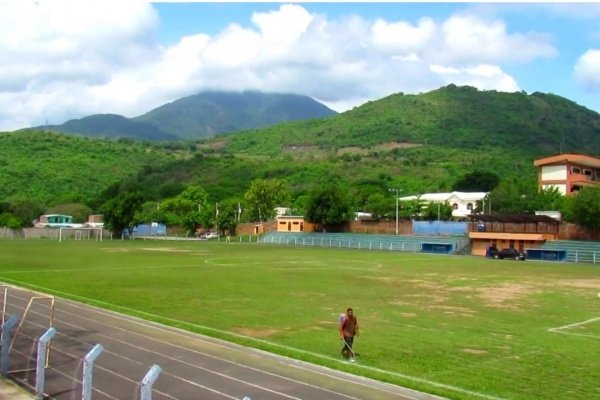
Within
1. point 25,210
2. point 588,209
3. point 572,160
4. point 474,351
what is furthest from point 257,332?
point 25,210

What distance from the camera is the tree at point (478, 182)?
128m

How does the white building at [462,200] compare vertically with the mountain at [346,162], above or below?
below

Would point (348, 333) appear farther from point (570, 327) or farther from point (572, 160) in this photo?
point (572, 160)

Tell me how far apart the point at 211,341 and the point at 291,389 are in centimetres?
548

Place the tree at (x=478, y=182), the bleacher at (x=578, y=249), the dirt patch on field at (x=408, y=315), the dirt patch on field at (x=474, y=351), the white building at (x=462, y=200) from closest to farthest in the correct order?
the dirt patch on field at (x=474, y=351) < the dirt patch on field at (x=408, y=315) < the bleacher at (x=578, y=249) < the white building at (x=462, y=200) < the tree at (x=478, y=182)

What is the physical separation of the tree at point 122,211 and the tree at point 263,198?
1893 cm

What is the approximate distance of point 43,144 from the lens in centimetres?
17050

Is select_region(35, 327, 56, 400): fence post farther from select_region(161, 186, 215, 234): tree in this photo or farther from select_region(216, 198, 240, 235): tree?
select_region(161, 186, 215, 234): tree

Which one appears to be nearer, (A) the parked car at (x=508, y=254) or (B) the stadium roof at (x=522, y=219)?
(A) the parked car at (x=508, y=254)

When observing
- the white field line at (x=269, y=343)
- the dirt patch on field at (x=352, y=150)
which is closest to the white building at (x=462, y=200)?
the dirt patch on field at (x=352, y=150)

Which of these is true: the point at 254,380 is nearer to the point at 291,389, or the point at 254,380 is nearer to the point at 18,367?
the point at 291,389

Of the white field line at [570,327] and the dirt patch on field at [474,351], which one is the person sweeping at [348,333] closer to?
the dirt patch on field at [474,351]

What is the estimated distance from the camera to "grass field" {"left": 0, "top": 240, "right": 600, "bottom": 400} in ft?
51.0

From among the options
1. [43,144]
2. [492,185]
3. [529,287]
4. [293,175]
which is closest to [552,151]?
[492,185]
